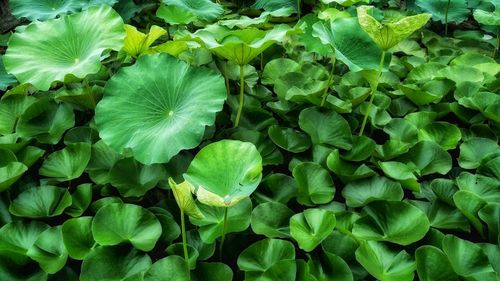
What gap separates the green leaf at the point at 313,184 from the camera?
119 cm

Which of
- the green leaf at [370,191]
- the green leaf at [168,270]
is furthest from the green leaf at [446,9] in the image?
the green leaf at [168,270]

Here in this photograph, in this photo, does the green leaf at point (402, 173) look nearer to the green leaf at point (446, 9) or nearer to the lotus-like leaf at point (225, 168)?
the lotus-like leaf at point (225, 168)

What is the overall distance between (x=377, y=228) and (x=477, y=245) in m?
0.21

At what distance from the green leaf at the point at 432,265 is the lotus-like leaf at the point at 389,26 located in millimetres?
527

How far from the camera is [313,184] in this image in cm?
122

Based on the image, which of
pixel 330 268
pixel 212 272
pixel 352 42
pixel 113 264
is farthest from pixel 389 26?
pixel 113 264

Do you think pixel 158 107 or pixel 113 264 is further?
pixel 158 107

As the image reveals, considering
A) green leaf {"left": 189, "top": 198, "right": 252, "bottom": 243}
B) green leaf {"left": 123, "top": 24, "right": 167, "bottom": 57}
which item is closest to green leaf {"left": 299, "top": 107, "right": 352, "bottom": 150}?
green leaf {"left": 189, "top": 198, "right": 252, "bottom": 243}

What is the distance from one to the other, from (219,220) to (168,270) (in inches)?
6.8

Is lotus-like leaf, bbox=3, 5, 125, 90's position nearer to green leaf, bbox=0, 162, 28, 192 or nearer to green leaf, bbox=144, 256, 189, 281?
green leaf, bbox=0, 162, 28, 192

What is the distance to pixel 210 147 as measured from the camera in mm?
1025

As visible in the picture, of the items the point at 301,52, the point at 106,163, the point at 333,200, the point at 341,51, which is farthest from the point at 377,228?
the point at 301,52

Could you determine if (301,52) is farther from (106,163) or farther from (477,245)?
(477,245)

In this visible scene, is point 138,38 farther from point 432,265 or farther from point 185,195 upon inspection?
point 432,265
